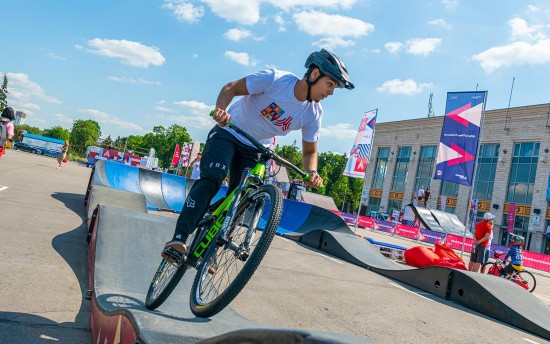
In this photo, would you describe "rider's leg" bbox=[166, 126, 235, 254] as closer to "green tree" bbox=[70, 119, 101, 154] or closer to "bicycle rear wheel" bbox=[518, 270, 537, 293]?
"bicycle rear wheel" bbox=[518, 270, 537, 293]

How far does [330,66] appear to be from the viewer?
3188mm

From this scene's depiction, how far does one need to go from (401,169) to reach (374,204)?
20.3ft

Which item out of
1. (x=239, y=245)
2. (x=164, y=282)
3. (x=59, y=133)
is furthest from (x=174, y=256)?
(x=59, y=133)

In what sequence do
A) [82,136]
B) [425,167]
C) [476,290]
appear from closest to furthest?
[476,290] → [425,167] → [82,136]

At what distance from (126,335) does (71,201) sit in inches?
342

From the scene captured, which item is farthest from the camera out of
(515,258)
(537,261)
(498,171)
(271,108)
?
(498,171)

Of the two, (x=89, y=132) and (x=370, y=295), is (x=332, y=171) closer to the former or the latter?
(x=89, y=132)

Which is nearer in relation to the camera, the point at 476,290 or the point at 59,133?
the point at 476,290

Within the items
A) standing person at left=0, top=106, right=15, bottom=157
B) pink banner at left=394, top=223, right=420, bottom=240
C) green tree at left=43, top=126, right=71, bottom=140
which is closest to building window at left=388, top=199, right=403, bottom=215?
pink banner at left=394, top=223, right=420, bottom=240

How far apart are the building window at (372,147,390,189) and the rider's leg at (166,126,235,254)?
5300cm

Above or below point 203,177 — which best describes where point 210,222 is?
below

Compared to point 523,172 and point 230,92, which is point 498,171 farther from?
point 230,92

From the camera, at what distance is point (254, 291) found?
490 cm

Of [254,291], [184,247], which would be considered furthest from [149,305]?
[254,291]
